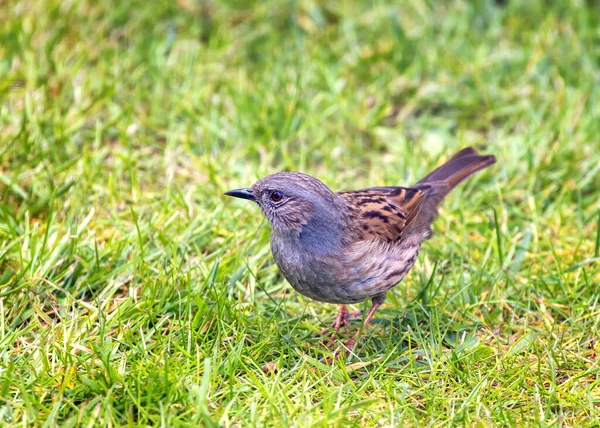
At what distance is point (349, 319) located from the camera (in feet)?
17.5

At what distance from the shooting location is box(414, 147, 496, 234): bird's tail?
5734mm

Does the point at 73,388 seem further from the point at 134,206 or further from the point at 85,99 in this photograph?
the point at 85,99

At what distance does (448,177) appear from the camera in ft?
19.1

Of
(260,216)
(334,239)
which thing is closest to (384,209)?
(334,239)

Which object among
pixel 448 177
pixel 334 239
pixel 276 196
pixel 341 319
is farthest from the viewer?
pixel 448 177

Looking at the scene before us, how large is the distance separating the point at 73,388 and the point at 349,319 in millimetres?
1940

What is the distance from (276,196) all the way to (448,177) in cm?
151

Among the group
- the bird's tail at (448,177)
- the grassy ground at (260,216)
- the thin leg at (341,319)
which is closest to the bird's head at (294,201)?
the grassy ground at (260,216)

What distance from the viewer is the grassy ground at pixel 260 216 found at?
428 cm

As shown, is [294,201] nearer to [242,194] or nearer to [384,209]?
[242,194]

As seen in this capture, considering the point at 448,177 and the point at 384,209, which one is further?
the point at 448,177

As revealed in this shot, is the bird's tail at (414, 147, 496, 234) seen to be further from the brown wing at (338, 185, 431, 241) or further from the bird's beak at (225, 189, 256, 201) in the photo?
the bird's beak at (225, 189, 256, 201)

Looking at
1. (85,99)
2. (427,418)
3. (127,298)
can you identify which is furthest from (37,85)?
(427,418)

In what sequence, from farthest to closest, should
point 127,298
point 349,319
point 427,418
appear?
point 349,319 → point 127,298 → point 427,418
